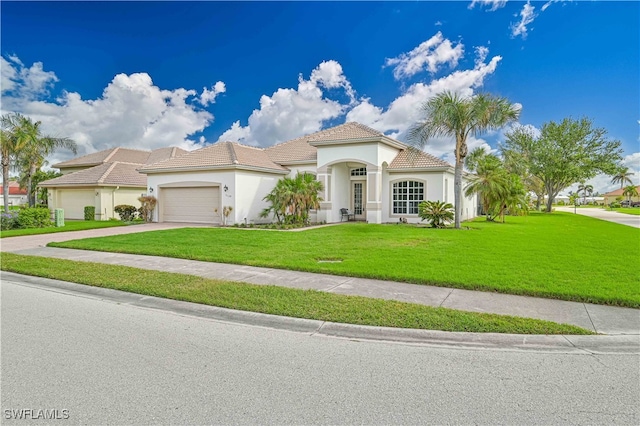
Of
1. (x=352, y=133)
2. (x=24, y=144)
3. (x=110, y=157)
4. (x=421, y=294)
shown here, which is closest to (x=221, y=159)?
(x=352, y=133)

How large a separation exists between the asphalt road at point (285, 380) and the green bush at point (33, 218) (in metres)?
18.6

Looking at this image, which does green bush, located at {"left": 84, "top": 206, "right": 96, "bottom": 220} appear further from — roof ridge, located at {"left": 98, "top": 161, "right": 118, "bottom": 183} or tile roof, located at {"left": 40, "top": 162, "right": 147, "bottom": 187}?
roof ridge, located at {"left": 98, "top": 161, "right": 118, "bottom": 183}

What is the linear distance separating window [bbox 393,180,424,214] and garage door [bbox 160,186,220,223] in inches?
433

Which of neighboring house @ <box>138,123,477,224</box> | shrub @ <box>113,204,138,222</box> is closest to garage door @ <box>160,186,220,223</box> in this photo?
neighboring house @ <box>138,123,477,224</box>

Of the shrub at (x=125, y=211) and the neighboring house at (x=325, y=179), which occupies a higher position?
the neighboring house at (x=325, y=179)

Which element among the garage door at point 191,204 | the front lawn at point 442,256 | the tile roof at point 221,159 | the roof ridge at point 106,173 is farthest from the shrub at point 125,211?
the front lawn at point 442,256

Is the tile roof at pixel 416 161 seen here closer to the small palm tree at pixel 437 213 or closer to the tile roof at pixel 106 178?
the small palm tree at pixel 437 213

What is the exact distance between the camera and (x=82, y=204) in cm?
2670

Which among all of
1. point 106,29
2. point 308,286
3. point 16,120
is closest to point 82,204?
point 16,120

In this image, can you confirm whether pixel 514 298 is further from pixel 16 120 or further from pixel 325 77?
pixel 16 120

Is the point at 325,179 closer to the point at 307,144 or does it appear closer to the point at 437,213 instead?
the point at 307,144

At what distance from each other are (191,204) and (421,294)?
18982 mm

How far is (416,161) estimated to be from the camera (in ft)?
72.4

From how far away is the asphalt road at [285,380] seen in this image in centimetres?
301
